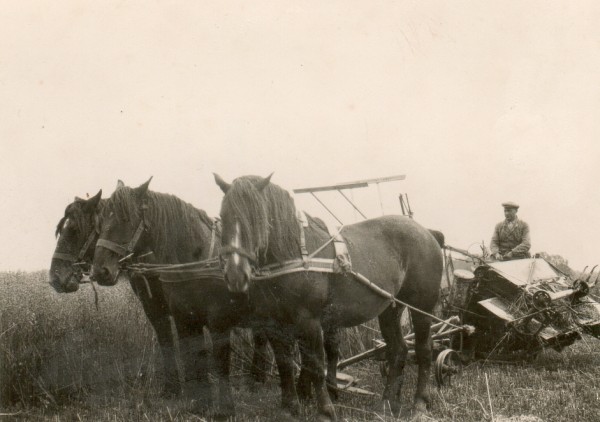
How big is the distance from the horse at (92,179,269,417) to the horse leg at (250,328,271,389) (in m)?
1.41

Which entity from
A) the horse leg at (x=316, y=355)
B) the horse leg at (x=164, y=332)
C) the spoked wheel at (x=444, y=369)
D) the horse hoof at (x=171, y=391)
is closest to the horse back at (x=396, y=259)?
the spoked wheel at (x=444, y=369)

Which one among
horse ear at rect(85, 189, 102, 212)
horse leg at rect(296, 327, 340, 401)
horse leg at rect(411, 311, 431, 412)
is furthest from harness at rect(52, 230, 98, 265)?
horse leg at rect(411, 311, 431, 412)

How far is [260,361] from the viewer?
692cm

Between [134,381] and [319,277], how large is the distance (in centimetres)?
303

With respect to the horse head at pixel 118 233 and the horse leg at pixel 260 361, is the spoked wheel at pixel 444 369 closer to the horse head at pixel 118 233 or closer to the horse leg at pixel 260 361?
the horse leg at pixel 260 361

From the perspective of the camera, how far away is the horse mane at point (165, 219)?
5105 millimetres

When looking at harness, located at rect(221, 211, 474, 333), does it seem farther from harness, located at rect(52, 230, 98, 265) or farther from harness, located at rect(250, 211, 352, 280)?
harness, located at rect(52, 230, 98, 265)

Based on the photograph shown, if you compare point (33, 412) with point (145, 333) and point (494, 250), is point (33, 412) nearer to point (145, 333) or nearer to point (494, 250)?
point (145, 333)

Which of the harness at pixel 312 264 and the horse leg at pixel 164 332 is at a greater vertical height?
the harness at pixel 312 264

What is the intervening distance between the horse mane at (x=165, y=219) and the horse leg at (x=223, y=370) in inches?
36.4

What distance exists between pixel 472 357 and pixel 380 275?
104 inches

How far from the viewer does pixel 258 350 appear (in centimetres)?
671

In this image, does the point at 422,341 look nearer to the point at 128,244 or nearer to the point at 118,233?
the point at 128,244

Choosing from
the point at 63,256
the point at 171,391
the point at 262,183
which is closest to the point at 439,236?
the point at 262,183
